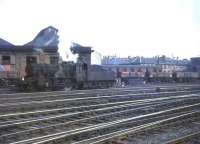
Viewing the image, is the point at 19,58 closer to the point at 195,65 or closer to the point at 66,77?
the point at 66,77

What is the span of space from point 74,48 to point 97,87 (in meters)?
7.76

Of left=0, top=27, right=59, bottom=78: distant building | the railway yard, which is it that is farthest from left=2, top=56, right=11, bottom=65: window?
the railway yard

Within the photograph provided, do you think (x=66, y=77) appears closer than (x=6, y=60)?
Yes

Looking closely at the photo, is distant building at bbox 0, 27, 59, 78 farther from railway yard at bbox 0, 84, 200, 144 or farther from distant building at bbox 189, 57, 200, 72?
distant building at bbox 189, 57, 200, 72

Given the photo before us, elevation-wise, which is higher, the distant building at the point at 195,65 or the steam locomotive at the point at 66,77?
the distant building at the point at 195,65

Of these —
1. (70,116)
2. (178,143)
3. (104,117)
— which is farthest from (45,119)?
(178,143)

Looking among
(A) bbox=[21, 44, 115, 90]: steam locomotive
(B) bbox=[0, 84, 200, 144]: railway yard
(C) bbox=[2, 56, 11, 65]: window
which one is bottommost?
(B) bbox=[0, 84, 200, 144]: railway yard

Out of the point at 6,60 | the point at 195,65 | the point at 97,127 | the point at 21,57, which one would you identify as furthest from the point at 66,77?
the point at 195,65

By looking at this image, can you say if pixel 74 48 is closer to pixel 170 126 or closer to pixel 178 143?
pixel 170 126

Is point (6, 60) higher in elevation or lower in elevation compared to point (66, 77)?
higher

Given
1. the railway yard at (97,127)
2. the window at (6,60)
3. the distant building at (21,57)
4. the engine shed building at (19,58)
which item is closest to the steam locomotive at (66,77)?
the distant building at (21,57)

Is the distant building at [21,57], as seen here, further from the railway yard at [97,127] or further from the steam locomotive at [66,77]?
the railway yard at [97,127]

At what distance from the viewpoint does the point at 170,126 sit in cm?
1223

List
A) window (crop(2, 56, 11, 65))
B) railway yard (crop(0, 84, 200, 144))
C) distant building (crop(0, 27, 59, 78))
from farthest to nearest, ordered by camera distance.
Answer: window (crop(2, 56, 11, 65))
distant building (crop(0, 27, 59, 78))
railway yard (crop(0, 84, 200, 144))
